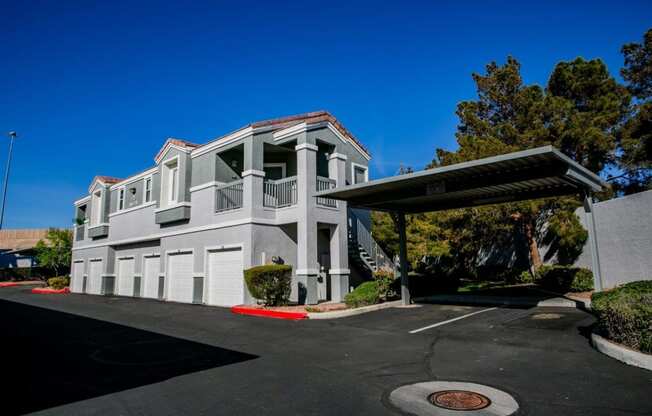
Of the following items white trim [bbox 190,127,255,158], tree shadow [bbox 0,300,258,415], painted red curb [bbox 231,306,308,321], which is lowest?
tree shadow [bbox 0,300,258,415]

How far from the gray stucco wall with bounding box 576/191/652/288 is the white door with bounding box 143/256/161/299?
20.6 m

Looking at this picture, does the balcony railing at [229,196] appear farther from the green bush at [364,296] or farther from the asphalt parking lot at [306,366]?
the asphalt parking lot at [306,366]

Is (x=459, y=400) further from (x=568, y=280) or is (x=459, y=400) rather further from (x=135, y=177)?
(x=135, y=177)

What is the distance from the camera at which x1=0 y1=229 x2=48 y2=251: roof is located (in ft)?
173

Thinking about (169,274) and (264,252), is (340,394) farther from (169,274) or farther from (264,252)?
(169,274)

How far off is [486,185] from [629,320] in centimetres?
534

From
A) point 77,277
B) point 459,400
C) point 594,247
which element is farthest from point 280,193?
point 77,277

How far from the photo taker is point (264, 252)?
635 inches

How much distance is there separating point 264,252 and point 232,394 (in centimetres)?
1091

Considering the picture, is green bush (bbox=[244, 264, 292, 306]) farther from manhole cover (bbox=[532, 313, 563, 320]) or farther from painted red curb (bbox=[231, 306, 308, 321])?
manhole cover (bbox=[532, 313, 563, 320])

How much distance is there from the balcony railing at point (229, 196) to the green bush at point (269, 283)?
3.64 meters

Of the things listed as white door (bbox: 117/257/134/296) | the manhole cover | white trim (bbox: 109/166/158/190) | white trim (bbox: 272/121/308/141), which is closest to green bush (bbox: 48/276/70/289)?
white door (bbox: 117/257/134/296)

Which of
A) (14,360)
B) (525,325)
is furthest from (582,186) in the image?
(14,360)

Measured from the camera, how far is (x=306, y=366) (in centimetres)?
680
